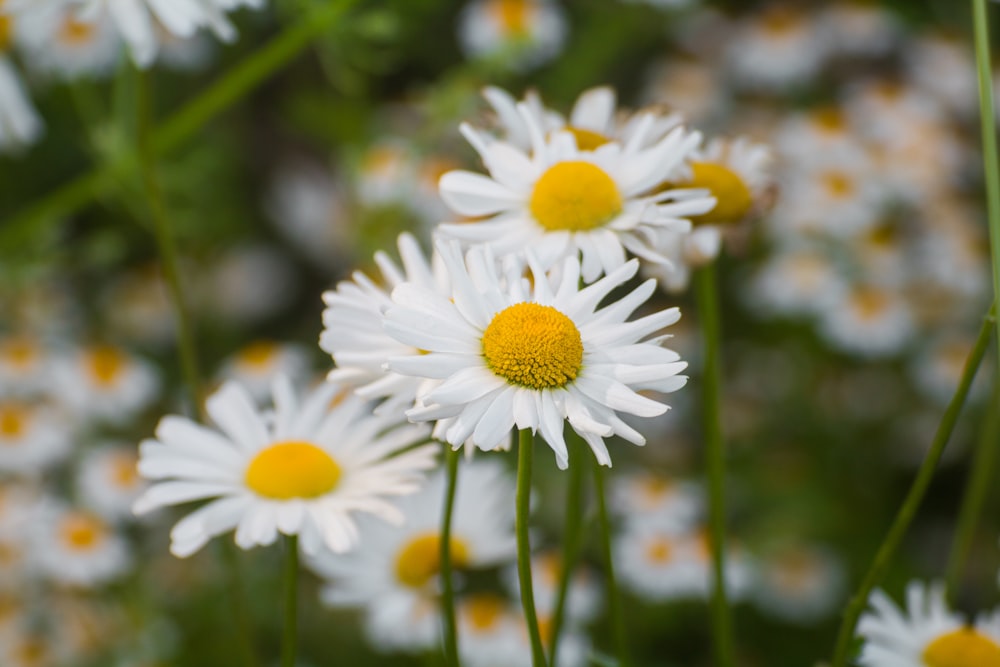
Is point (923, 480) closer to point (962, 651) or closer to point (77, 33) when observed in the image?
point (962, 651)

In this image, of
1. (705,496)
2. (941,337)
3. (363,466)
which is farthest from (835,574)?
(363,466)

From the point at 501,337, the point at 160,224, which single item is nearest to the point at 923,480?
the point at 501,337

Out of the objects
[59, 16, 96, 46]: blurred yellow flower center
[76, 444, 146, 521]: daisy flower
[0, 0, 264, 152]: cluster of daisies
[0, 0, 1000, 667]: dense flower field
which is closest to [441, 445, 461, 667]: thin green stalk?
[0, 0, 1000, 667]: dense flower field

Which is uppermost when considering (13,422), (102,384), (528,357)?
(102,384)

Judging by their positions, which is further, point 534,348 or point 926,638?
point 926,638

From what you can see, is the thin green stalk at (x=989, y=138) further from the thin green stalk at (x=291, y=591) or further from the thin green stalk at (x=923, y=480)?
the thin green stalk at (x=291, y=591)

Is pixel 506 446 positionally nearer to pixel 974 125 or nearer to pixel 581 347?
pixel 581 347
